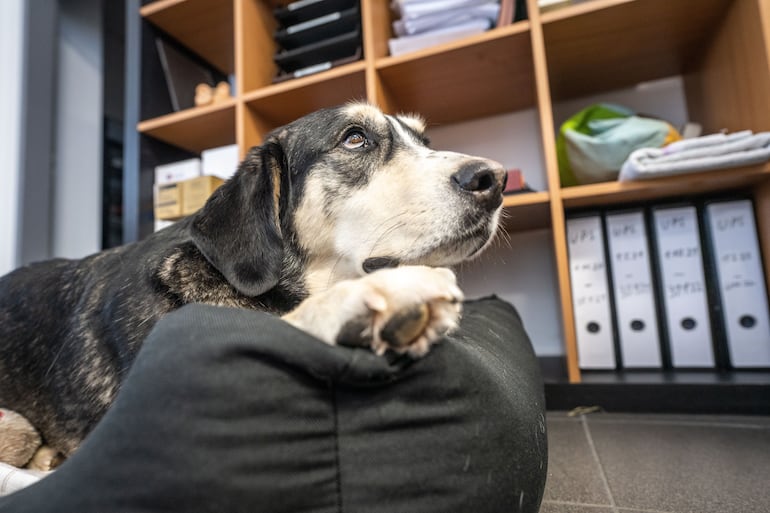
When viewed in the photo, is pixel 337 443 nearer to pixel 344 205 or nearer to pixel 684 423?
pixel 344 205

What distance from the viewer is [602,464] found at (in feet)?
2.91

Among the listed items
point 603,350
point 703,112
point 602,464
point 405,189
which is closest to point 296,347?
point 405,189

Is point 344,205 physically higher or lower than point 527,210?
lower

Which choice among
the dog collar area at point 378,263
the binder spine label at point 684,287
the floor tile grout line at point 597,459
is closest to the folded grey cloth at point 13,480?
the dog collar area at point 378,263

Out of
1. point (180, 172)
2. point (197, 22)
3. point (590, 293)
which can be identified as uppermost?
point (197, 22)

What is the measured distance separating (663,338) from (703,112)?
0.97 m

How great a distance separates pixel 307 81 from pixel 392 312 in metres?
1.59

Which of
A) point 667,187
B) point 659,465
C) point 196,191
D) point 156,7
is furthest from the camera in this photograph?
point 156,7

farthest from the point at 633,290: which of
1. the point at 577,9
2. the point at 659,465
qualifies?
the point at 577,9

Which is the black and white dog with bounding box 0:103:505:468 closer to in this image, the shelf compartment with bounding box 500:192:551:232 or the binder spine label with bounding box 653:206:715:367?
the shelf compartment with bounding box 500:192:551:232

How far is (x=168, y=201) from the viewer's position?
186 centimetres

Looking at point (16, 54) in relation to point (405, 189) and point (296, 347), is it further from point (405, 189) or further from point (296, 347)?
point (296, 347)

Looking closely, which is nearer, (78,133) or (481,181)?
(481,181)

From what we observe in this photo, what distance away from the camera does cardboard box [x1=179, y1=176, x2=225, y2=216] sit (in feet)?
5.90
